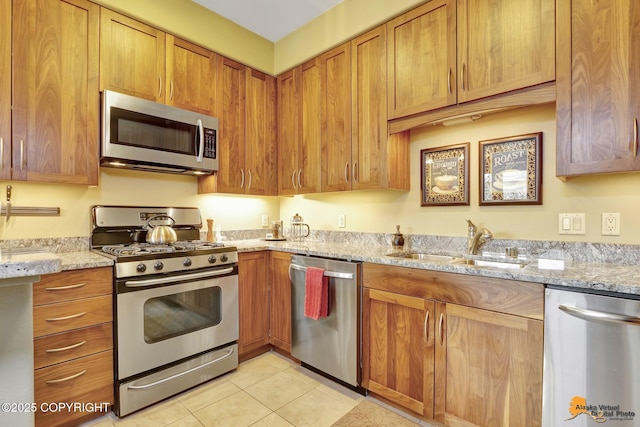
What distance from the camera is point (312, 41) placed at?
105 inches

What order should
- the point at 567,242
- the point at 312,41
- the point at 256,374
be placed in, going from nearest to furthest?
the point at 567,242 < the point at 256,374 < the point at 312,41

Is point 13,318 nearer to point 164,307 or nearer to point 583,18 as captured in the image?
point 164,307

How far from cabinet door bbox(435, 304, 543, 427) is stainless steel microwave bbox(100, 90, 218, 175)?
2077 mm

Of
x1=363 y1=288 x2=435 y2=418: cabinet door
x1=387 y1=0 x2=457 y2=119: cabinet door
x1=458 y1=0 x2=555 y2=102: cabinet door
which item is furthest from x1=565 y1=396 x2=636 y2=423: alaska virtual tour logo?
x1=387 y1=0 x2=457 y2=119: cabinet door

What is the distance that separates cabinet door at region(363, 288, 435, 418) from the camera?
1.66m

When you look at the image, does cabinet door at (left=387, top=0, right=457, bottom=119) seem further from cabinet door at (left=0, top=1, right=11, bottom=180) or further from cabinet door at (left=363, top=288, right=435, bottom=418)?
cabinet door at (left=0, top=1, right=11, bottom=180)

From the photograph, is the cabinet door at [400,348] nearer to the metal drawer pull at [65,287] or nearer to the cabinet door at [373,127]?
the cabinet door at [373,127]

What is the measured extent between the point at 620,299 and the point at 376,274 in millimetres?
1067

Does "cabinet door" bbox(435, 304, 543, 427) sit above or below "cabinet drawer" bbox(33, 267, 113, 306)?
below

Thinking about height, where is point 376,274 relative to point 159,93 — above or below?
below

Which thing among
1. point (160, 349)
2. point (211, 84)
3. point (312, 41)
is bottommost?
point (160, 349)

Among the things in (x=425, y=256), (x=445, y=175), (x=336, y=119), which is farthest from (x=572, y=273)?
(x=336, y=119)

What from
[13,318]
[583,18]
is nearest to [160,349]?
[13,318]

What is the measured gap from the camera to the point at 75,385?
165 centimetres
